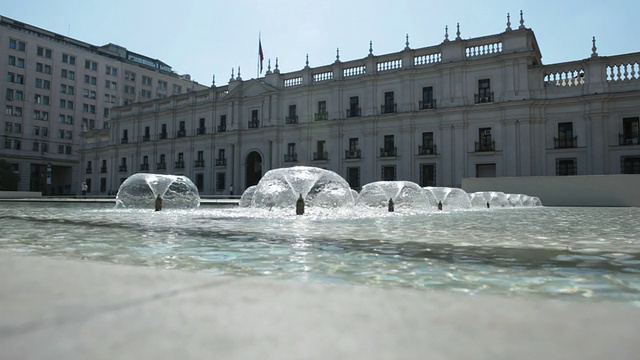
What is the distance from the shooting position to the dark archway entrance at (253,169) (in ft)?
139

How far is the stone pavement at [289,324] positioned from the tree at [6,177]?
6229 centimetres

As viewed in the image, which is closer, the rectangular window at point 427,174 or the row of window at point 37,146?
the rectangular window at point 427,174

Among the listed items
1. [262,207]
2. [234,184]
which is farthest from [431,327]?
[234,184]

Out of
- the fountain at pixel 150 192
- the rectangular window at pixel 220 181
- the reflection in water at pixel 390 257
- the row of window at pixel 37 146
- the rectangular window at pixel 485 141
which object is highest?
the row of window at pixel 37 146

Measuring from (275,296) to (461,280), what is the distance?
1.22 m

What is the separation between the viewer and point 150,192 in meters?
13.2

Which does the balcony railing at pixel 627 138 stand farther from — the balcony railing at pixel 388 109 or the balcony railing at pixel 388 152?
the balcony railing at pixel 388 109

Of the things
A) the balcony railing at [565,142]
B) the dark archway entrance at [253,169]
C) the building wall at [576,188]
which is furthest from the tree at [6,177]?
the balcony railing at [565,142]

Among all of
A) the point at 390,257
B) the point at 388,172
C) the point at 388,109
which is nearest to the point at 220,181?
the point at 388,172

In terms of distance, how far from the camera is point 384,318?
53.6 inches

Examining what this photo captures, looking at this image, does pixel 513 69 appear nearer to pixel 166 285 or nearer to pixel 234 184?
pixel 234 184

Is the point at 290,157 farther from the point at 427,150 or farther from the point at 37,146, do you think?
the point at 37,146

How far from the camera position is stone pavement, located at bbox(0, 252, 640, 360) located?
1080 mm

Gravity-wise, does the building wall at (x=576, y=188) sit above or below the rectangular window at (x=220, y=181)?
below
